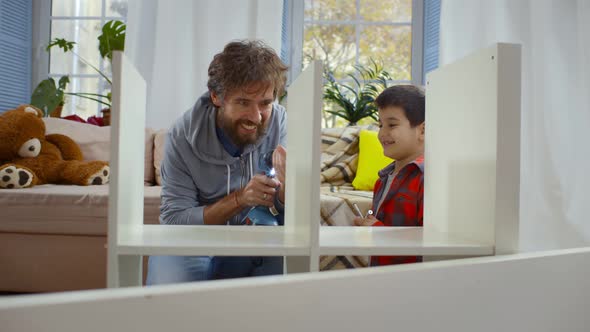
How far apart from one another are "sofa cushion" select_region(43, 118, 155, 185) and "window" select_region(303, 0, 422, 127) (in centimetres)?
136

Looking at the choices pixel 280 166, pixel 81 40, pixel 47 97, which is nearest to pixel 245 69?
pixel 280 166

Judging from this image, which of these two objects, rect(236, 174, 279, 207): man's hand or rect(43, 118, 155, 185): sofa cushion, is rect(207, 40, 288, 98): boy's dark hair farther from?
rect(43, 118, 155, 185): sofa cushion

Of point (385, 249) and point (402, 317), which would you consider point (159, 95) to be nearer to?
point (385, 249)

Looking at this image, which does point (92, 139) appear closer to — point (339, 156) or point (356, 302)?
point (339, 156)

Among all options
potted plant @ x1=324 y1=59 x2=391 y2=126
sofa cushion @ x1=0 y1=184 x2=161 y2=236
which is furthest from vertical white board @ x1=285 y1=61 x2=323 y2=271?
potted plant @ x1=324 y1=59 x2=391 y2=126

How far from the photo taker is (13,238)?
7.03 feet

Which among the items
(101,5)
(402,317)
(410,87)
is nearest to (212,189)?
(410,87)

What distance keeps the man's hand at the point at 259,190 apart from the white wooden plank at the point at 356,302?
0.70 m

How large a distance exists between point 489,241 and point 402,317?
47 centimetres

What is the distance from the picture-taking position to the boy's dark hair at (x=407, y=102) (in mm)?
1696

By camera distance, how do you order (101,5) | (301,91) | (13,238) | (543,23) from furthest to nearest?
(101,5) < (543,23) < (13,238) < (301,91)

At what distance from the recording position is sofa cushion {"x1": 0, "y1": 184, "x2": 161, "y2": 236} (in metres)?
2.12

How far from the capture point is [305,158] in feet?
3.10

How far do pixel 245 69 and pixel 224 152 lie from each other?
26cm
